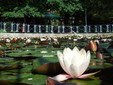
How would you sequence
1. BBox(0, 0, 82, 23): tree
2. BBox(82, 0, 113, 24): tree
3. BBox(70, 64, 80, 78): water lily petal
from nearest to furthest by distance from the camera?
BBox(70, 64, 80, 78): water lily petal → BBox(0, 0, 82, 23): tree → BBox(82, 0, 113, 24): tree

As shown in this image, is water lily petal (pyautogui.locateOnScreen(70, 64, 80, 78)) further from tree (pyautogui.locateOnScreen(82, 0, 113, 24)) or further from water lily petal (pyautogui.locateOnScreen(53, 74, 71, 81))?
tree (pyautogui.locateOnScreen(82, 0, 113, 24))

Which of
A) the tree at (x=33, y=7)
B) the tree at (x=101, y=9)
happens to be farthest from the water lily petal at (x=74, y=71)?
the tree at (x=101, y=9)

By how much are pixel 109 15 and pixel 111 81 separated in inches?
432

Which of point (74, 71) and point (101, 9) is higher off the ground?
point (101, 9)

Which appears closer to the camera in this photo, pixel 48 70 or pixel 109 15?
pixel 48 70

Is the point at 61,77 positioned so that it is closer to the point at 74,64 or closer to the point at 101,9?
the point at 74,64

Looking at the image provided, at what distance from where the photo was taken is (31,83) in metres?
0.46

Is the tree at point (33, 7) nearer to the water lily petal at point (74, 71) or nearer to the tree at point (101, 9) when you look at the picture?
the tree at point (101, 9)

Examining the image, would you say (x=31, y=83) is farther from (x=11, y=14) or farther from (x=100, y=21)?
(x=100, y=21)

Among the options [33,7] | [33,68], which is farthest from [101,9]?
[33,68]

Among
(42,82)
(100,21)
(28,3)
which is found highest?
(28,3)

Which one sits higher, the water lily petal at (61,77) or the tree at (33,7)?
the tree at (33,7)

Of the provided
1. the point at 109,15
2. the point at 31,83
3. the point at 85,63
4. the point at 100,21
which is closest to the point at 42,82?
the point at 31,83

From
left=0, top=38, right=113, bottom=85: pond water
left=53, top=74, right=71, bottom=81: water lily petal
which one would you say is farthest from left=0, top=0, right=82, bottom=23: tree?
left=53, top=74, right=71, bottom=81: water lily petal
